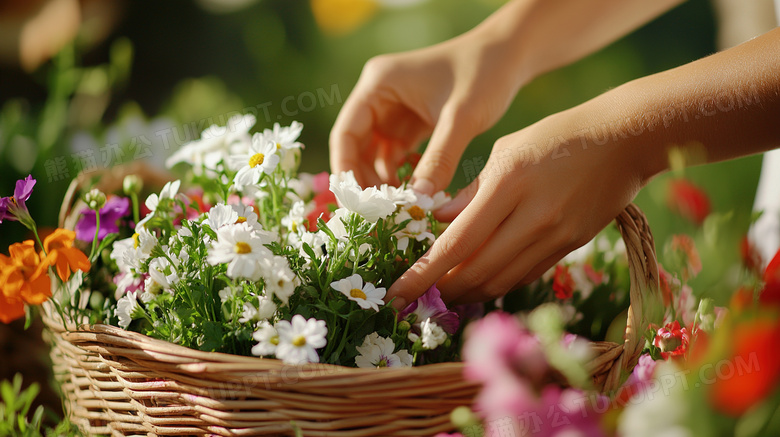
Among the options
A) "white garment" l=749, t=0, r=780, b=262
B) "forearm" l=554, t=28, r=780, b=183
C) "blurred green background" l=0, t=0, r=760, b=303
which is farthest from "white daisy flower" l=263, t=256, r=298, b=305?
"blurred green background" l=0, t=0, r=760, b=303

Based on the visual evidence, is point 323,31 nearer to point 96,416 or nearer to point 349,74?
point 349,74

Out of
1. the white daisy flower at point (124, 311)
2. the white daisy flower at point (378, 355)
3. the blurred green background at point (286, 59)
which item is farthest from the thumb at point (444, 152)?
the blurred green background at point (286, 59)

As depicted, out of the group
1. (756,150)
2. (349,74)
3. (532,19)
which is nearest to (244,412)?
(756,150)

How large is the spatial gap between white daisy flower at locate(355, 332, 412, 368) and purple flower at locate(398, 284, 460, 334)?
1.7 inches

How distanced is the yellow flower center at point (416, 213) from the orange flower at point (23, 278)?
0.39 meters

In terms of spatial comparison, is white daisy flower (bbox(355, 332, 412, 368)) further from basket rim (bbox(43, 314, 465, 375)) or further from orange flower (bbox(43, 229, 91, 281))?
orange flower (bbox(43, 229, 91, 281))

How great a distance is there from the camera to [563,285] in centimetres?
76

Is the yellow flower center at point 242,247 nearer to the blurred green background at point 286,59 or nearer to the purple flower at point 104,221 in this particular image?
the purple flower at point 104,221

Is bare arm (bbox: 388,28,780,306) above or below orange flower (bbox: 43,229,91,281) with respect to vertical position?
above

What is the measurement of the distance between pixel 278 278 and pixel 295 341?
0.23 feet

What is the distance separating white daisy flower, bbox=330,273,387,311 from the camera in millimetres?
529

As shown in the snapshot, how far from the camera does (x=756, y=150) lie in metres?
0.59

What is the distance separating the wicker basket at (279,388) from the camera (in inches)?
18.6

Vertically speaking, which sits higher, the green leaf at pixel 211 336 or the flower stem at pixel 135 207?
the flower stem at pixel 135 207
